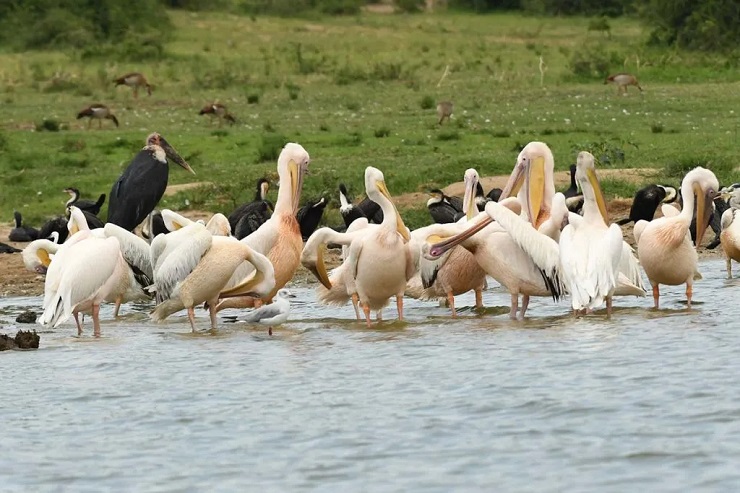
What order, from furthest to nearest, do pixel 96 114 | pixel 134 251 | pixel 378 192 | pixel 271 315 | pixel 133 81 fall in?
pixel 133 81 → pixel 96 114 → pixel 134 251 → pixel 378 192 → pixel 271 315

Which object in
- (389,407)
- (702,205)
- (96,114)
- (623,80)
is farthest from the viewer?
(623,80)

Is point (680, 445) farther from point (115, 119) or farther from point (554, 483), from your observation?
point (115, 119)

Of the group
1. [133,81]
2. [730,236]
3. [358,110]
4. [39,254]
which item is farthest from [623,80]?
[39,254]

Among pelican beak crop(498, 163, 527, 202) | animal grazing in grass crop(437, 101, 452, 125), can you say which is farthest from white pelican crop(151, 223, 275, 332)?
animal grazing in grass crop(437, 101, 452, 125)

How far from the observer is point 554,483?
499 cm

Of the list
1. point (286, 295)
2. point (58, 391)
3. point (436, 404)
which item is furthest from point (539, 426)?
point (286, 295)

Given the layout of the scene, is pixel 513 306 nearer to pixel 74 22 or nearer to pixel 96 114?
pixel 96 114

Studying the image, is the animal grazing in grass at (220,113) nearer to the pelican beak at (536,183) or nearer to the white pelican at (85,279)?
the pelican beak at (536,183)

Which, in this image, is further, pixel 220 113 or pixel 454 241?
pixel 220 113

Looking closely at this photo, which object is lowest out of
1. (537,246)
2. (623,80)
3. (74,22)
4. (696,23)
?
(537,246)

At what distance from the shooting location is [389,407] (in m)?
6.32

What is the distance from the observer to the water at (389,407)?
17.2ft

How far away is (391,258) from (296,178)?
3.94 feet

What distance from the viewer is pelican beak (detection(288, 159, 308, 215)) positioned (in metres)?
9.43
